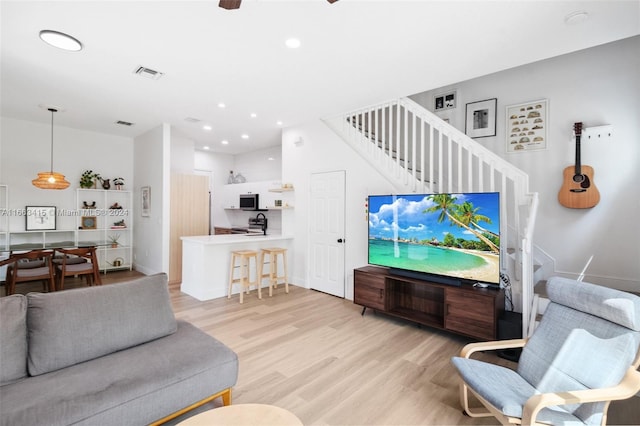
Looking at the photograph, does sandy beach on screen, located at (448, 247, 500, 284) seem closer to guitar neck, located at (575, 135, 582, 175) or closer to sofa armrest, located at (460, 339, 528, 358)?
sofa armrest, located at (460, 339, 528, 358)

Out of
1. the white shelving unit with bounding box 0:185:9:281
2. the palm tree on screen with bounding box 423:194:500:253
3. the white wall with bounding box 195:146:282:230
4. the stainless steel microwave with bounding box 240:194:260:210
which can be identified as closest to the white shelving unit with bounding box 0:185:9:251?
the white shelving unit with bounding box 0:185:9:281

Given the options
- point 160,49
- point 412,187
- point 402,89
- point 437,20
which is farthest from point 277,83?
point 412,187

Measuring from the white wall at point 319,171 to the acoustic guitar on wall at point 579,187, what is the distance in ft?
6.99

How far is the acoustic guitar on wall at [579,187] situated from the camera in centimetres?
361

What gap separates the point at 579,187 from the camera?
3.67 metres

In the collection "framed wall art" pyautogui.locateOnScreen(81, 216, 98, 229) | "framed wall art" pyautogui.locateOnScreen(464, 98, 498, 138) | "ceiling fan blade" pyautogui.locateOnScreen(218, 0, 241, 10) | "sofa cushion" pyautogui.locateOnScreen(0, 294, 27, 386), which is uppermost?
"framed wall art" pyautogui.locateOnScreen(464, 98, 498, 138)

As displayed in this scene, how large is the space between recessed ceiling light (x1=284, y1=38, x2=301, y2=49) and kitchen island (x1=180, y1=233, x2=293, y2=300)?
116 inches

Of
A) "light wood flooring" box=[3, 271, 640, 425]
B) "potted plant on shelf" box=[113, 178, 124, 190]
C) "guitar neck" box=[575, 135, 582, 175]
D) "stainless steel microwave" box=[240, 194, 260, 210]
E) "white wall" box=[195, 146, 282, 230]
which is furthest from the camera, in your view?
"white wall" box=[195, 146, 282, 230]

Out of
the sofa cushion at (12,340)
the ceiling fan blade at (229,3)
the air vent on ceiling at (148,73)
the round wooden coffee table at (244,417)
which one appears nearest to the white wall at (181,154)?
the air vent on ceiling at (148,73)

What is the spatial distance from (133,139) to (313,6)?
614 cm

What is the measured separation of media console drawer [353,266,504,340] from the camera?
3002 mm

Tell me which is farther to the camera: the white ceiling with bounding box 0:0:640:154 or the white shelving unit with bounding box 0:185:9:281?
the white shelving unit with bounding box 0:185:9:281

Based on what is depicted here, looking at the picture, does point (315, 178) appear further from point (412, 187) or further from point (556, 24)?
point (556, 24)

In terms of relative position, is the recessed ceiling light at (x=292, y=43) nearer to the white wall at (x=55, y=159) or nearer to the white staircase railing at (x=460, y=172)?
the white staircase railing at (x=460, y=172)
